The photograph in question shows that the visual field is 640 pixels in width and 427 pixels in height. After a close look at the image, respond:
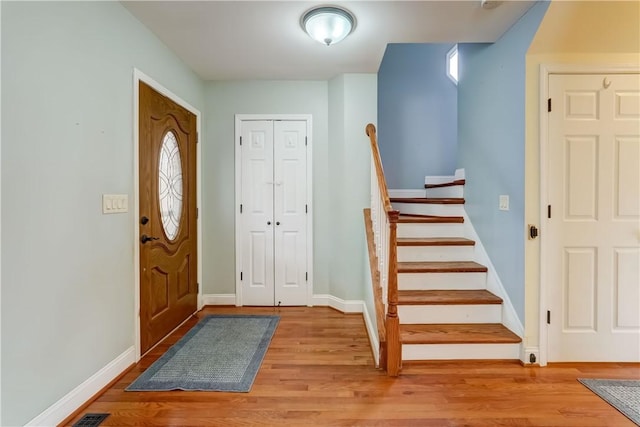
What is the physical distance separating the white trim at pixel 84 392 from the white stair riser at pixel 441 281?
82.2 inches

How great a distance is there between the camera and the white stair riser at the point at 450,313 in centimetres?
229

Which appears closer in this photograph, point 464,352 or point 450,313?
point 464,352

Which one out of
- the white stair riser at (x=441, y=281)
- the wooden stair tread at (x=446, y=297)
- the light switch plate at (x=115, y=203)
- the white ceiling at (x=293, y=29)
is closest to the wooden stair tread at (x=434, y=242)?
the white stair riser at (x=441, y=281)

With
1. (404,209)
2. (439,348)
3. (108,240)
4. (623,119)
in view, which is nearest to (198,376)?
(108,240)

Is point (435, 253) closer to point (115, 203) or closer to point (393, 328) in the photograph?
point (393, 328)

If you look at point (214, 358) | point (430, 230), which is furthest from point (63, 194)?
point (430, 230)

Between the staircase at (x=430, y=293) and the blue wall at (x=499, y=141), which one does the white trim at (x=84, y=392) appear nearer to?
the staircase at (x=430, y=293)

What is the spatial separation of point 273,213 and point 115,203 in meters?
1.62

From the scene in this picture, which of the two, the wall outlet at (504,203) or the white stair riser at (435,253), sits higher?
the wall outlet at (504,203)

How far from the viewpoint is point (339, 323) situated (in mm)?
2854

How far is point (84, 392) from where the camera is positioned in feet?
5.55

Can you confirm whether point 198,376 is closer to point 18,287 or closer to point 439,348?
point 18,287

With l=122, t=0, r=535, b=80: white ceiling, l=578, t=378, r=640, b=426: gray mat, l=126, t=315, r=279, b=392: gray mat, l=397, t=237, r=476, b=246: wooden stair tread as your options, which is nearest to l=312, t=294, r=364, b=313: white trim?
l=126, t=315, r=279, b=392: gray mat

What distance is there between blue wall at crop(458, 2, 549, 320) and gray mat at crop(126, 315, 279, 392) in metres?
1.97
